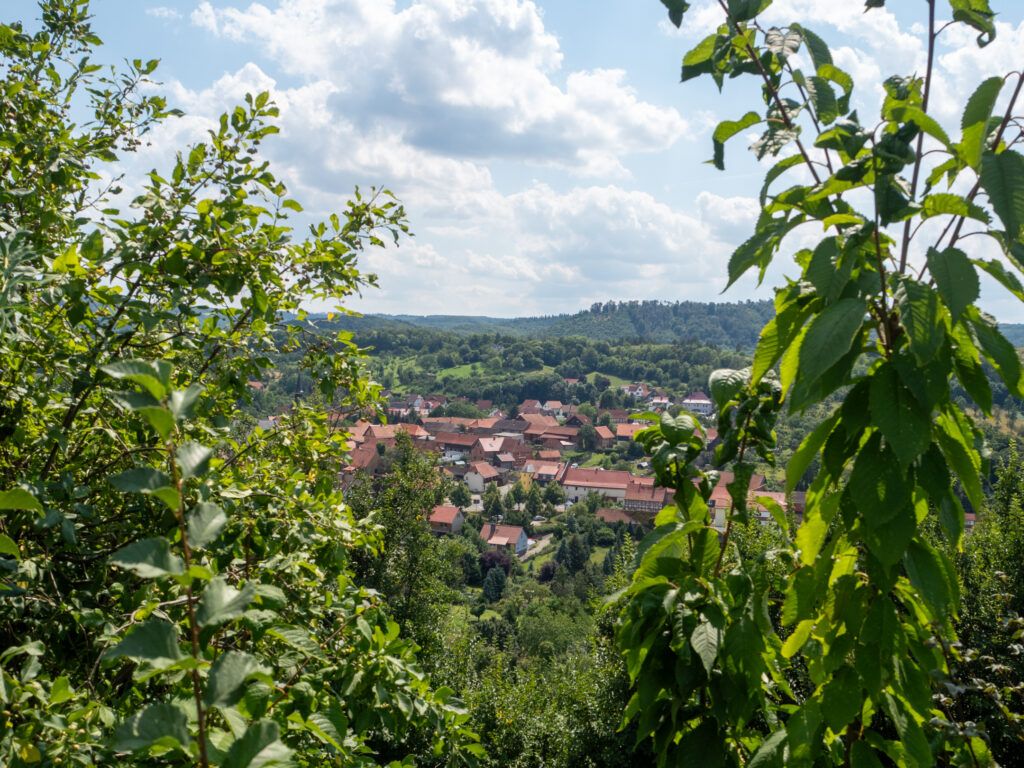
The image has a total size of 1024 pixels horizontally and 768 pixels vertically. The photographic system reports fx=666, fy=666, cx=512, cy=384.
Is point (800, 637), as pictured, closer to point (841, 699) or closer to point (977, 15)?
point (841, 699)

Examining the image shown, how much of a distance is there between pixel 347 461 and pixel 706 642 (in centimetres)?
314

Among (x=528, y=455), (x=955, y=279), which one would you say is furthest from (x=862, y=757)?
(x=528, y=455)

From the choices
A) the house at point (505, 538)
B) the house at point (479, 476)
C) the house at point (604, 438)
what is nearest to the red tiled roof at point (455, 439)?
Result: the house at point (479, 476)

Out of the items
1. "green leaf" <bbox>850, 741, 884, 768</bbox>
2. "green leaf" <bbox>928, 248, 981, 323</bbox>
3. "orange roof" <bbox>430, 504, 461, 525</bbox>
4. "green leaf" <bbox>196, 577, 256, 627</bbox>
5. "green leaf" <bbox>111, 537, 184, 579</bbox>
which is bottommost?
"orange roof" <bbox>430, 504, 461, 525</bbox>

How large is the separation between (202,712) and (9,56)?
461cm

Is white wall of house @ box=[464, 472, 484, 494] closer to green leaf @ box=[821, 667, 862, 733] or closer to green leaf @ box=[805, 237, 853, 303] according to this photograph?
green leaf @ box=[821, 667, 862, 733]

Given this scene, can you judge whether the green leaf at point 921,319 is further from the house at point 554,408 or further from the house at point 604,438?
the house at point 554,408

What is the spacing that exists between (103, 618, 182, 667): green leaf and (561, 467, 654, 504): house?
8105 cm

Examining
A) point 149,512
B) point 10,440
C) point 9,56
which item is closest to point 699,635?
point 149,512

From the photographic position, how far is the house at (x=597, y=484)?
83.1m

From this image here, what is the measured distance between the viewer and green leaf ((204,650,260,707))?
0.86 m

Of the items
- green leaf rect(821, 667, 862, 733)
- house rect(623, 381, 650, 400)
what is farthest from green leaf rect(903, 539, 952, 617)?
house rect(623, 381, 650, 400)

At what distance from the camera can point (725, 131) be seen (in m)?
1.61

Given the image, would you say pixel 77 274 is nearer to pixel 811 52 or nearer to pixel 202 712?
pixel 202 712
